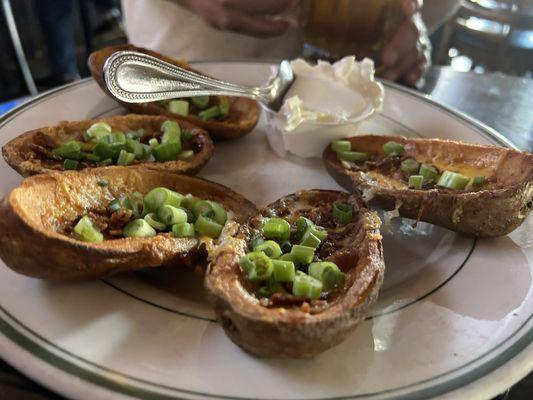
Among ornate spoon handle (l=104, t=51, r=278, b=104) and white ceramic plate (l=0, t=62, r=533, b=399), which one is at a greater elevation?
ornate spoon handle (l=104, t=51, r=278, b=104)

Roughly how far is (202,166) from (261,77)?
67 cm

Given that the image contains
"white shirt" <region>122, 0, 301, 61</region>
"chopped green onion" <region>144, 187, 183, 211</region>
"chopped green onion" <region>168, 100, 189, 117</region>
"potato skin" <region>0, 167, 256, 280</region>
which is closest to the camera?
"potato skin" <region>0, 167, 256, 280</region>

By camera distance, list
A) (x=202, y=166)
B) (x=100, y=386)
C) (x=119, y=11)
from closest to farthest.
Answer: (x=100, y=386) → (x=202, y=166) → (x=119, y=11)

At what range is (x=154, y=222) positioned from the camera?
1.17 m

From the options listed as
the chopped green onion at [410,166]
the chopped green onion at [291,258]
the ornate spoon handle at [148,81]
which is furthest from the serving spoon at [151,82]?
the chopped green onion at [291,258]

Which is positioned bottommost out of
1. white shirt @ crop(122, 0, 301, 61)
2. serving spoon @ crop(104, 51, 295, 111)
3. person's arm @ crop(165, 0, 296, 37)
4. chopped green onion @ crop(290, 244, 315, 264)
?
white shirt @ crop(122, 0, 301, 61)

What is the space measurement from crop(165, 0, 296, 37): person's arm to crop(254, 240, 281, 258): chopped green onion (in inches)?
50.6

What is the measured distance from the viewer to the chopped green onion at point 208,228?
1187 mm

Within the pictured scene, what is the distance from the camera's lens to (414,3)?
2.12 m

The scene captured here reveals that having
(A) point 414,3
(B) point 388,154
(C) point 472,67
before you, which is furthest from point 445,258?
(C) point 472,67

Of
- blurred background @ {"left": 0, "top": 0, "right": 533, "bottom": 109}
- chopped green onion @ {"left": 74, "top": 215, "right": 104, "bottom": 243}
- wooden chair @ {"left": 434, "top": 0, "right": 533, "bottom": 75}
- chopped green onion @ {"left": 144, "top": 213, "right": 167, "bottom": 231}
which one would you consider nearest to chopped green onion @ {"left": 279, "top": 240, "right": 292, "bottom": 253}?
chopped green onion @ {"left": 144, "top": 213, "right": 167, "bottom": 231}

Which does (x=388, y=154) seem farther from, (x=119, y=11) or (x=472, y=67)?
(x=119, y=11)

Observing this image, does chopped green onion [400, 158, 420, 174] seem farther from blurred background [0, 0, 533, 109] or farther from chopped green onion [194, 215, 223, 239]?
blurred background [0, 0, 533, 109]

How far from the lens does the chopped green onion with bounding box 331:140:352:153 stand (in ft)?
5.09
